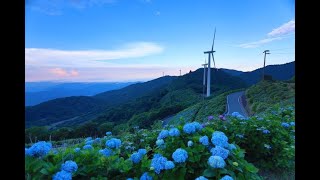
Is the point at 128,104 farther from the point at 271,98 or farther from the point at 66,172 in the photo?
the point at 66,172

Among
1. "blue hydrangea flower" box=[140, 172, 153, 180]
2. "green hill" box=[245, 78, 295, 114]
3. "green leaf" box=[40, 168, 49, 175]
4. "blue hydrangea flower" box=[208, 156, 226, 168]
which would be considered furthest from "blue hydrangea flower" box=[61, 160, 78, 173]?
"green hill" box=[245, 78, 295, 114]

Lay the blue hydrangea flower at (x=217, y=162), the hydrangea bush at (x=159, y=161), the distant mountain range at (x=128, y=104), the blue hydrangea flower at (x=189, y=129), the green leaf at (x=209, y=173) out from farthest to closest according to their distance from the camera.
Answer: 1. the distant mountain range at (x=128, y=104)
2. the blue hydrangea flower at (x=189, y=129)
3. the green leaf at (x=209, y=173)
4. the blue hydrangea flower at (x=217, y=162)
5. the hydrangea bush at (x=159, y=161)

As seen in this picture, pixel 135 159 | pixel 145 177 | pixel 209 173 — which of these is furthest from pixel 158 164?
pixel 209 173

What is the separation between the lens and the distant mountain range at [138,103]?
5111 centimetres

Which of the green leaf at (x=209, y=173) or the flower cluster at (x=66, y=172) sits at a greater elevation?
the flower cluster at (x=66, y=172)

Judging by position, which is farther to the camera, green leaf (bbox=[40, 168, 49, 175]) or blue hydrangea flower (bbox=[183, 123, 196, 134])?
blue hydrangea flower (bbox=[183, 123, 196, 134])

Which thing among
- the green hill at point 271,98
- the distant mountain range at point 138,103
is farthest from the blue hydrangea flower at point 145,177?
the distant mountain range at point 138,103

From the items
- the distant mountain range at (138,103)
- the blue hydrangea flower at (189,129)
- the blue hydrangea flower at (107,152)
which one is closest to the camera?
the blue hydrangea flower at (107,152)

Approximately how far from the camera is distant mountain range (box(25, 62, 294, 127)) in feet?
168

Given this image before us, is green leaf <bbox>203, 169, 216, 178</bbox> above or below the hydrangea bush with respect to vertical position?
below

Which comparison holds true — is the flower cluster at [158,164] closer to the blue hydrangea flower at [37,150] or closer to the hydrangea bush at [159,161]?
the hydrangea bush at [159,161]

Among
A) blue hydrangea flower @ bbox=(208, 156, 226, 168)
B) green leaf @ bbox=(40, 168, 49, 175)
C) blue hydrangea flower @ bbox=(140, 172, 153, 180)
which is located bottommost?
blue hydrangea flower @ bbox=(140, 172, 153, 180)

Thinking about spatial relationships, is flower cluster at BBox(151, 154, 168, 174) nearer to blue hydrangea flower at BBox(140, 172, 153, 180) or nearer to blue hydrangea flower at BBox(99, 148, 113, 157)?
blue hydrangea flower at BBox(140, 172, 153, 180)
